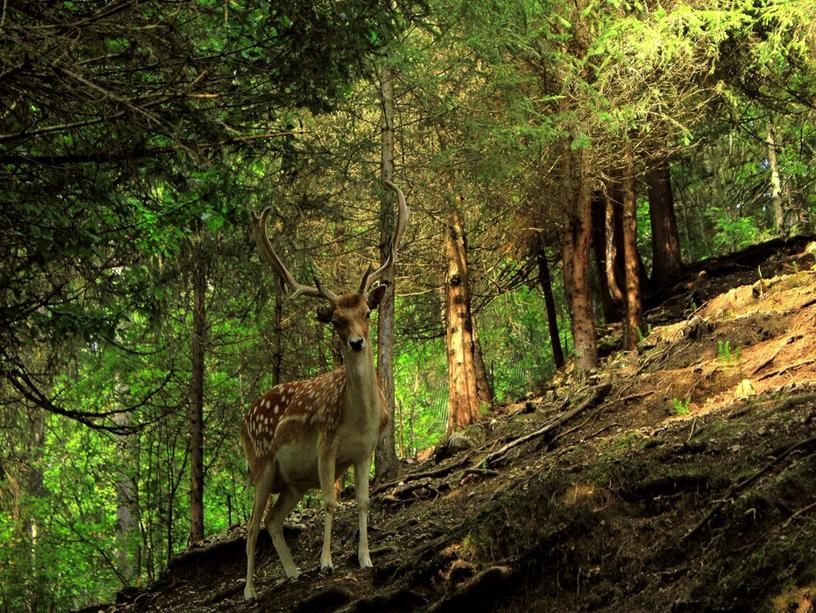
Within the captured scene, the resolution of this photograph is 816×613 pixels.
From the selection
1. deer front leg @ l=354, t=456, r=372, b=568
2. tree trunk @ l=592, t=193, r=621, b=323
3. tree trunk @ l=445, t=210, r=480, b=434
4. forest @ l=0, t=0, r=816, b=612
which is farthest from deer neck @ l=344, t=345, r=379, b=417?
tree trunk @ l=592, t=193, r=621, b=323

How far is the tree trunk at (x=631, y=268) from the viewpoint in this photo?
17609mm

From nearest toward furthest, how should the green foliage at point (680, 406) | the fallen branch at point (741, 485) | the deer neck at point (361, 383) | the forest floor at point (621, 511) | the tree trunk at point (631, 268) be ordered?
the forest floor at point (621, 511) → the fallen branch at point (741, 485) → the deer neck at point (361, 383) → the green foliage at point (680, 406) → the tree trunk at point (631, 268)

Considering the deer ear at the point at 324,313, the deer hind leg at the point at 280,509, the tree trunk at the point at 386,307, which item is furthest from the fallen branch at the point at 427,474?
the deer ear at the point at 324,313

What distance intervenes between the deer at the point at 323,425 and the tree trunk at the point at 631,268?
903cm

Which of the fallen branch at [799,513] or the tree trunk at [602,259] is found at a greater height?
the tree trunk at [602,259]

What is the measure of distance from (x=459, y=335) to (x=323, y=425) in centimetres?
1025

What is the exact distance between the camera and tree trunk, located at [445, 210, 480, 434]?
1889 centimetres

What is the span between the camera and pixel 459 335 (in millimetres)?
19047

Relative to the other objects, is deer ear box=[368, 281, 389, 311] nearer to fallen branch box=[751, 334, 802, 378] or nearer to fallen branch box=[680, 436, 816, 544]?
fallen branch box=[680, 436, 816, 544]

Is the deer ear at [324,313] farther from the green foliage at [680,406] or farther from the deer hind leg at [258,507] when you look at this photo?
the green foliage at [680,406]

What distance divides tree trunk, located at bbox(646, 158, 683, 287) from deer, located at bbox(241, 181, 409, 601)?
1245 centimetres

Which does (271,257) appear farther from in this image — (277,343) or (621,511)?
(277,343)

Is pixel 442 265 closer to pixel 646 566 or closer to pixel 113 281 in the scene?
pixel 113 281

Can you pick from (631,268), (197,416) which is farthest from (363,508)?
(631,268)
